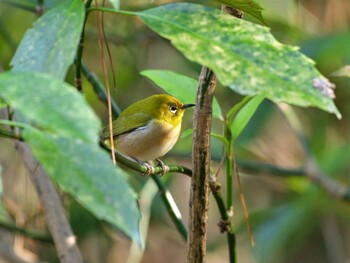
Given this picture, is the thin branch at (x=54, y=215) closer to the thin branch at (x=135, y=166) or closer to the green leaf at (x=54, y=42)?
the thin branch at (x=135, y=166)

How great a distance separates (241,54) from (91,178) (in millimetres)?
244

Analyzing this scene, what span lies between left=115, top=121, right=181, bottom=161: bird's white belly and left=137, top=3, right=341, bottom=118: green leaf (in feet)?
5.20

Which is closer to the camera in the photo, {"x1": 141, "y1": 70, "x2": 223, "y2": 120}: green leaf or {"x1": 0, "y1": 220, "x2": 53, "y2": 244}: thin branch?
{"x1": 141, "y1": 70, "x2": 223, "y2": 120}: green leaf

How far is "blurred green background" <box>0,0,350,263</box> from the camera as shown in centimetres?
Answer: 295

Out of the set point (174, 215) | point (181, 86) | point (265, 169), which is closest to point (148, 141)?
point (265, 169)

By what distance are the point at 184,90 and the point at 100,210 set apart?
77 cm

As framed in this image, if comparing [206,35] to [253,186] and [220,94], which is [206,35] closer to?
[220,94]

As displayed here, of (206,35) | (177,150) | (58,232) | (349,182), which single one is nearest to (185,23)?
(206,35)

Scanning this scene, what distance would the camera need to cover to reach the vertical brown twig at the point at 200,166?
998 mm

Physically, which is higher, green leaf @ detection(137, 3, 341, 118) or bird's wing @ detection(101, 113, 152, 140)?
green leaf @ detection(137, 3, 341, 118)

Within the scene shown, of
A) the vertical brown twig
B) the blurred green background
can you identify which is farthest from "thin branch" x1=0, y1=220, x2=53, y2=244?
the vertical brown twig

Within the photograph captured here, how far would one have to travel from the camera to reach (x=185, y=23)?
803 millimetres

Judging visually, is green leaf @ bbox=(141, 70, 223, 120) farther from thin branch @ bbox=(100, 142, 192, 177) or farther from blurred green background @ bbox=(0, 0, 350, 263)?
blurred green background @ bbox=(0, 0, 350, 263)

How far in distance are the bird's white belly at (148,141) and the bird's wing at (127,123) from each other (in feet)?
0.07
